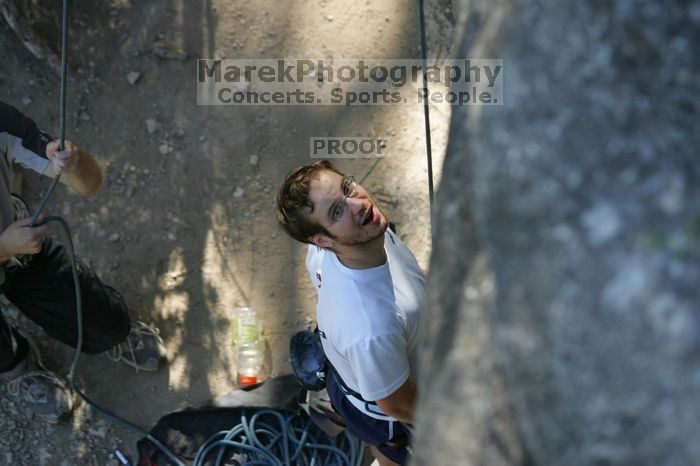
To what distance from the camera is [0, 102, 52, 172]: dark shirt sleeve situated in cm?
244

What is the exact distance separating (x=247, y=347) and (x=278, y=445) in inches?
20.2

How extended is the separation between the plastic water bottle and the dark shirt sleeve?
4.41ft

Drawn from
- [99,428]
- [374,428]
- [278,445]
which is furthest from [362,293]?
[99,428]

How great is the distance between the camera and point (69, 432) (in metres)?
3.46

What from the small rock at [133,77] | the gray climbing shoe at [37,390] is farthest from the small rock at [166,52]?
the gray climbing shoe at [37,390]

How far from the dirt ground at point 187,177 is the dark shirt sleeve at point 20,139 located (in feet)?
4.13

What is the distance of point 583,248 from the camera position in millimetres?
853

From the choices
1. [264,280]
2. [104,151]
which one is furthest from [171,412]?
[104,151]

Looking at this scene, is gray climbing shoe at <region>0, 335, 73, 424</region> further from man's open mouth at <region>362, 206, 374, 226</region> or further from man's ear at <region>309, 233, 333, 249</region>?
man's open mouth at <region>362, 206, 374, 226</region>

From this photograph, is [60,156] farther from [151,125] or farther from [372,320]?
[151,125]

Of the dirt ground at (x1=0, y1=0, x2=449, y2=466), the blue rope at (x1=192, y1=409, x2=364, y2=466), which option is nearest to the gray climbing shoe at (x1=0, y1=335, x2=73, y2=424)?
the dirt ground at (x1=0, y1=0, x2=449, y2=466)

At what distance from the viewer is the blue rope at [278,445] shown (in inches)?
125

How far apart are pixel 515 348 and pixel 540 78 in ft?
1.15

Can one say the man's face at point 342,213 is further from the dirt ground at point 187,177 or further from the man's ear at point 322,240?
the dirt ground at point 187,177
